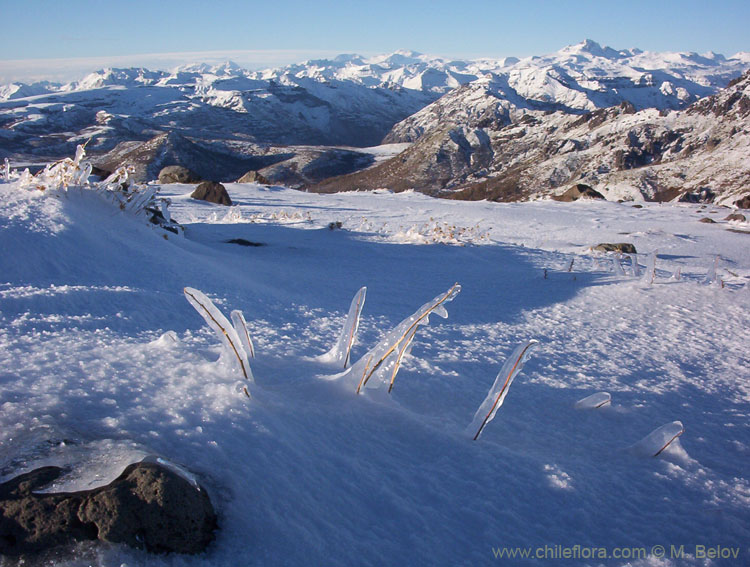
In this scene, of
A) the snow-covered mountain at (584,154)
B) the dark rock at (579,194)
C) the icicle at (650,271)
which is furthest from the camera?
the snow-covered mountain at (584,154)

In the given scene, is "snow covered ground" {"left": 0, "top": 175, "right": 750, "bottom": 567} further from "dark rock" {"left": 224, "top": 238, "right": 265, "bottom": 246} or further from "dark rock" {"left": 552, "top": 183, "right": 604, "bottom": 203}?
"dark rock" {"left": 552, "top": 183, "right": 604, "bottom": 203}

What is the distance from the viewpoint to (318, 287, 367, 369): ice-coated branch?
180cm

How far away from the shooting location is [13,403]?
44.6 inches

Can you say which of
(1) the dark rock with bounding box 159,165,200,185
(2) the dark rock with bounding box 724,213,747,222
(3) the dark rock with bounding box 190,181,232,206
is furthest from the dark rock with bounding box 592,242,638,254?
(1) the dark rock with bounding box 159,165,200,185

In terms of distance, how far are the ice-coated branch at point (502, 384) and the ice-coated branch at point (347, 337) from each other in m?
0.58

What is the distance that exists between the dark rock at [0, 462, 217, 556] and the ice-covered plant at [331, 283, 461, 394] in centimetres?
73

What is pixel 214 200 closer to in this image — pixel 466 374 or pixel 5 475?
pixel 466 374

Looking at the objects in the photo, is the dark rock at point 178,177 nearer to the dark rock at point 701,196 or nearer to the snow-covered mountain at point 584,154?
the dark rock at point 701,196

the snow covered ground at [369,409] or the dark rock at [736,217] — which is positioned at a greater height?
the snow covered ground at [369,409]

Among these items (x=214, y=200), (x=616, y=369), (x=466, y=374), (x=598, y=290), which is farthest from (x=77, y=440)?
(x=214, y=200)

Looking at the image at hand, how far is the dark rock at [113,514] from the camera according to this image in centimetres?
83

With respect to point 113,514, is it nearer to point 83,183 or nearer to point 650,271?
point 83,183

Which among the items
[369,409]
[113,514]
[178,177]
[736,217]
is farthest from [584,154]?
[113,514]

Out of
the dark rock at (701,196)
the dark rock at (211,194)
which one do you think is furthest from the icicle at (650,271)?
the dark rock at (701,196)
